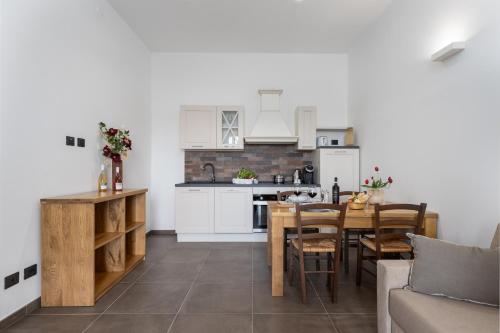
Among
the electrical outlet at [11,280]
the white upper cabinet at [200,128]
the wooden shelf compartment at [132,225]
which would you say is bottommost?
the electrical outlet at [11,280]

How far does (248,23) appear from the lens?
12.8ft

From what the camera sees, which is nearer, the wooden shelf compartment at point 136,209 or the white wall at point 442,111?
the white wall at point 442,111

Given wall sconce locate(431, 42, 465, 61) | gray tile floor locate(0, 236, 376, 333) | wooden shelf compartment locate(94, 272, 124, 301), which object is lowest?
gray tile floor locate(0, 236, 376, 333)

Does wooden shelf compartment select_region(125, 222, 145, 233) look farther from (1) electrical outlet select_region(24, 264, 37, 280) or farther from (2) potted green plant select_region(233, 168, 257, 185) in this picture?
(2) potted green plant select_region(233, 168, 257, 185)

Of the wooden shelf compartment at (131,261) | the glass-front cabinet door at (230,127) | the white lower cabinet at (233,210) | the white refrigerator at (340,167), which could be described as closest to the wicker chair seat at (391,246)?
the white refrigerator at (340,167)

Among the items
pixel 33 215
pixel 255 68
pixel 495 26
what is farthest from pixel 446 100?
pixel 33 215

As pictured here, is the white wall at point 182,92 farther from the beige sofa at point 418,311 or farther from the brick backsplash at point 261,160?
the beige sofa at point 418,311

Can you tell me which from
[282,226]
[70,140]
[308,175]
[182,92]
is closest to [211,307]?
[282,226]

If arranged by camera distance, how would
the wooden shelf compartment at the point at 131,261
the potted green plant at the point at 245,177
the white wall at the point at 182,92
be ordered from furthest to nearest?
the white wall at the point at 182,92 → the potted green plant at the point at 245,177 → the wooden shelf compartment at the point at 131,261

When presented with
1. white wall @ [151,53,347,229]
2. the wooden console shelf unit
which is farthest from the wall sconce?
the wooden console shelf unit

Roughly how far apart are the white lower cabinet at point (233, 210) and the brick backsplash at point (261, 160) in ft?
2.20

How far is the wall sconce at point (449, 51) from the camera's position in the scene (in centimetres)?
216

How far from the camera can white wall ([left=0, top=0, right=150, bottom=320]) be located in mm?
1979

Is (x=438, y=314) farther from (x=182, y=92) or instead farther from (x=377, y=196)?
(x=182, y=92)
